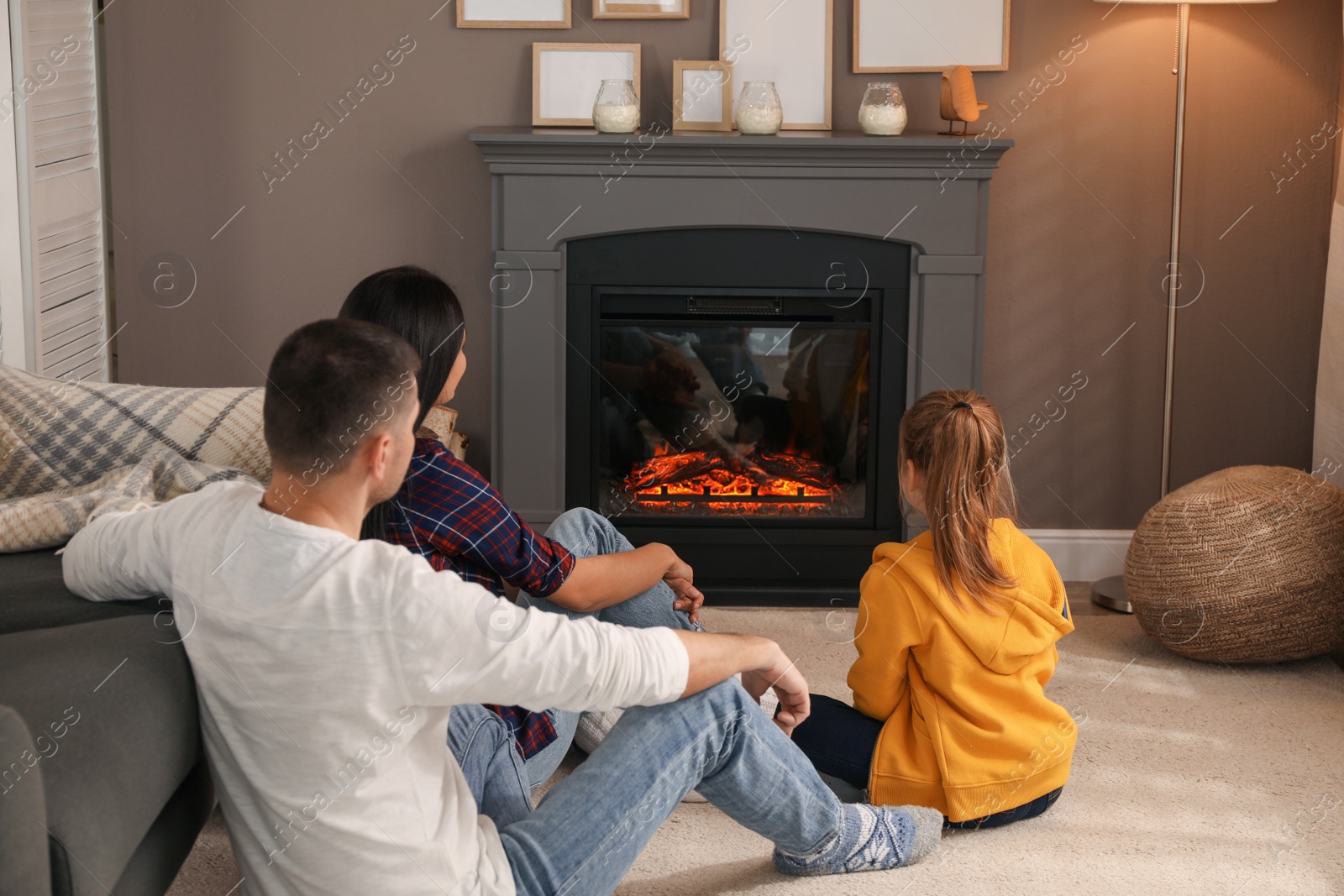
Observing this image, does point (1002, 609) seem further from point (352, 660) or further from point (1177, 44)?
point (1177, 44)

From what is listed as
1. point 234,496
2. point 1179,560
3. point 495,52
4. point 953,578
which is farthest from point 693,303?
point 234,496

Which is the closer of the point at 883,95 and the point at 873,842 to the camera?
the point at 873,842

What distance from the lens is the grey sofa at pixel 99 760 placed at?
91 centimetres

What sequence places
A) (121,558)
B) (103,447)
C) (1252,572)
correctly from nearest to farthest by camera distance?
(121,558) < (103,447) < (1252,572)

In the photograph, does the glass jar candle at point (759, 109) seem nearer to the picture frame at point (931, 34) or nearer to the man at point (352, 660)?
the picture frame at point (931, 34)

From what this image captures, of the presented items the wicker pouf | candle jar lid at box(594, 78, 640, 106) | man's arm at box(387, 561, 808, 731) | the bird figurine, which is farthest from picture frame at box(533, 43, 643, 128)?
man's arm at box(387, 561, 808, 731)

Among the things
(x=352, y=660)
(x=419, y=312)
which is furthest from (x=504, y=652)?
(x=419, y=312)

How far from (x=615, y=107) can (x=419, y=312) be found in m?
1.61

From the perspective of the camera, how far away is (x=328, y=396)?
111 centimetres

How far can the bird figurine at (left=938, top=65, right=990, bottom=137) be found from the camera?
3.00 meters

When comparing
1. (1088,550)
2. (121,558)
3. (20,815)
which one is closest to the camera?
(20,815)

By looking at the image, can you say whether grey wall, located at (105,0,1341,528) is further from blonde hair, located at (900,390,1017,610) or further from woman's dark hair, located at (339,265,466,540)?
woman's dark hair, located at (339,265,466,540)

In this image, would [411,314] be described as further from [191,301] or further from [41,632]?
[191,301]

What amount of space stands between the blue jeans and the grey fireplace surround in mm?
1812
